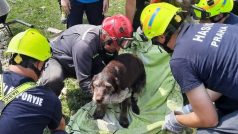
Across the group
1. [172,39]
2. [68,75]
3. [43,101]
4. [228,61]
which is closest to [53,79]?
[68,75]

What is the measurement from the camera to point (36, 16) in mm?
8617

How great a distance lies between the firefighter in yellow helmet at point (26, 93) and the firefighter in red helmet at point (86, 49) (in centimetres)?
126

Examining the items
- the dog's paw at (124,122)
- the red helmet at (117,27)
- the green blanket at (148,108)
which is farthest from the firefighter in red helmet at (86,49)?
the dog's paw at (124,122)

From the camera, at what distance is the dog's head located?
4.88 metres

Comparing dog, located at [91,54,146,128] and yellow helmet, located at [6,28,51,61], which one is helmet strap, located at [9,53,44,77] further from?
dog, located at [91,54,146,128]

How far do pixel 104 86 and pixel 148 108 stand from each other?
3.06ft

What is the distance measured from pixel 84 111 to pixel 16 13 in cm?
408

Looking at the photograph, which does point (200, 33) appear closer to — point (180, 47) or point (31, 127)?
point (180, 47)

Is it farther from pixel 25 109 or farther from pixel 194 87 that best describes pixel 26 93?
pixel 194 87

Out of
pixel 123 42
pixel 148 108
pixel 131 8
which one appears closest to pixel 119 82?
pixel 123 42

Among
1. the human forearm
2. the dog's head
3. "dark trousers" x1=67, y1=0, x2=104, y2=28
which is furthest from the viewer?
"dark trousers" x1=67, y1=0, x2=104, y2=28

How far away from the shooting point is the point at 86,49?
521 cm

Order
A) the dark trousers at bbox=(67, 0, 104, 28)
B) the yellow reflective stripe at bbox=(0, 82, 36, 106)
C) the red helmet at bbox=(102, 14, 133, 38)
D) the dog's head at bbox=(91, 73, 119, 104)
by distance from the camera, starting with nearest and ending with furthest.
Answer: the yellow reflective stripe at bbox=(0, 82, 36, 106) → the dog's head at bbox=(91, 73, 119, 104) → the red helmet at bbox=(102, 14, 133, 38) → the dark trousers at bbox=(67, 0, 104, 28)

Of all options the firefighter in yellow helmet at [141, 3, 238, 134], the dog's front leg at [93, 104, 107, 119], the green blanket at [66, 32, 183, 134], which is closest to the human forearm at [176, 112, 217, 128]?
the firefighter in yellow helmet at [141, 3, 238, 134]
